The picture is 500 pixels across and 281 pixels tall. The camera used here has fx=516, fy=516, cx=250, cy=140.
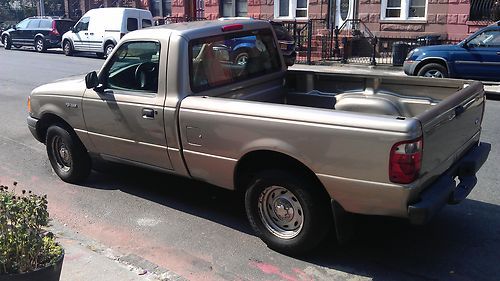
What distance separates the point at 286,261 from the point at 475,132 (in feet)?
6.77

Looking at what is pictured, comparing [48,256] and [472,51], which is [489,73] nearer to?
[472,51]

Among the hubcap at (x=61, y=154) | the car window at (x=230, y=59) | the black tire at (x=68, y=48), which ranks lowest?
the hubcap at (x=61, y=154)

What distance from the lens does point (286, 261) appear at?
4113mm

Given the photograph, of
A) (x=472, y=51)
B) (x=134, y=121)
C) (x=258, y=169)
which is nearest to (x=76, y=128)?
(x=134, y=121)

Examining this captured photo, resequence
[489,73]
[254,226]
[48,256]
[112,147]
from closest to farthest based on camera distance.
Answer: [48,256], [254,226], [112,147], [489,73]

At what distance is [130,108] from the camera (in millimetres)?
4887

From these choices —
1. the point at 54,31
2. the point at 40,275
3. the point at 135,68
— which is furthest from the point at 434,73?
the point at 54,31

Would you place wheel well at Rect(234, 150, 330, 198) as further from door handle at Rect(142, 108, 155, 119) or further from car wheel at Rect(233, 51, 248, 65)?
car wheel at Rect(233, 51, 248, 65)

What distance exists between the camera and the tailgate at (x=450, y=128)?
352cm

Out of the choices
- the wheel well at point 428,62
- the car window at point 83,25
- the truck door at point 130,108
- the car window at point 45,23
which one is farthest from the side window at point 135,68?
the car window at point 45,23

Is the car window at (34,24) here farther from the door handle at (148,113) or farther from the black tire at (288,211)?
the black tire at (288,211)

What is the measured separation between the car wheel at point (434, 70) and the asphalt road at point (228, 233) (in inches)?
242

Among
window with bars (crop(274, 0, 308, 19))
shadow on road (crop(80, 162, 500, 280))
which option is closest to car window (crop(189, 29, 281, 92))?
shadow on road (crop(80, 162, 500, 280))

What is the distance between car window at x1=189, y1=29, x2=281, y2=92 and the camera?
15.4 feet
